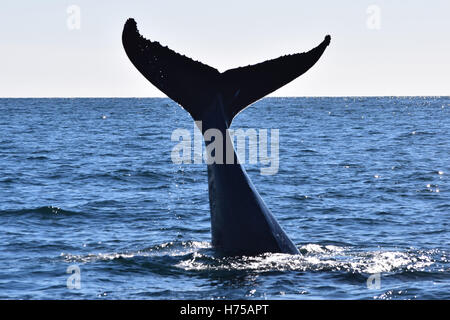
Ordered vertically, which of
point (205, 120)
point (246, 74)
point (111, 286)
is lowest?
point (111, 286)

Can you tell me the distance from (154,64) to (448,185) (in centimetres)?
1277

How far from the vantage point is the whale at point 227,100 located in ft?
30.1

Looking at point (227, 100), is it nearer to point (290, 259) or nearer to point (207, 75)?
point (207, 75)

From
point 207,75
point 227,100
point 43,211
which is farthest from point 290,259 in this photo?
point 43,211

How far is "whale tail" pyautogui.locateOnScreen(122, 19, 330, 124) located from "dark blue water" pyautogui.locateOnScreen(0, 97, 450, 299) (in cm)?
206

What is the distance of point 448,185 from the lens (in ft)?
65.4

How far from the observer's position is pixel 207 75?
968 centimetres

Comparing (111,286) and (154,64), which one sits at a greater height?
(154,64)

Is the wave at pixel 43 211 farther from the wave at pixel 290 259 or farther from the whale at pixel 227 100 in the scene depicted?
the whale at pixel 227 100

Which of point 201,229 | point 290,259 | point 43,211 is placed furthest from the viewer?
point 43,211

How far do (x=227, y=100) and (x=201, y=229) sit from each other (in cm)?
439

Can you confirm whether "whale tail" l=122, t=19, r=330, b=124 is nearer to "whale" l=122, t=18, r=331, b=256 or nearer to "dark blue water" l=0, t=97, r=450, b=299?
"whale" l=122, t=18, r=331, b=256
